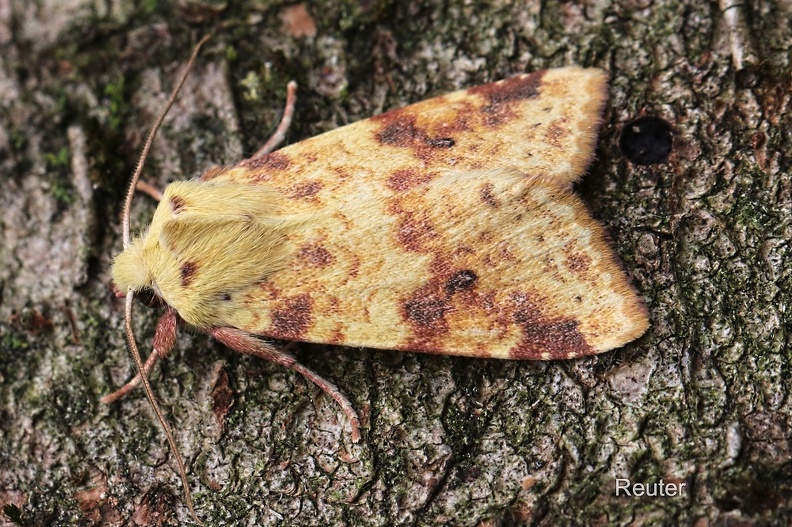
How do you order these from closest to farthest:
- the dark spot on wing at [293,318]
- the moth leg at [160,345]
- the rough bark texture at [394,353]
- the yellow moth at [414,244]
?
1. the rough bark texture at [394,353]
2. the yellow moth at [414,244]
3. the dark spot on wing at [293,318]
4. the moth leg at [160,345]

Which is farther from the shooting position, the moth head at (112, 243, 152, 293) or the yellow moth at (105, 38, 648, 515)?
the moth head at (112, 243, 152, 293)

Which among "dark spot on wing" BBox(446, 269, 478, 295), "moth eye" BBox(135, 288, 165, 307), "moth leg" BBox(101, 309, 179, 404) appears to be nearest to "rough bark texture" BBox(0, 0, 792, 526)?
"moth leg" BBox(101, 309, 179, 404)

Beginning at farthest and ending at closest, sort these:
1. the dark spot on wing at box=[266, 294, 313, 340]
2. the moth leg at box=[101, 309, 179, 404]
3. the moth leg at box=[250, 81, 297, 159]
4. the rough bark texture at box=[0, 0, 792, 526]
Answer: the moth leg at box=[250, 81, 297, 159] → the moth leg at box=[101, 309, 179, 404] → the dark spot on wing at box=[266, 294, 313, 340] → the rough bark texture at box=[0, 0, 792, 526]

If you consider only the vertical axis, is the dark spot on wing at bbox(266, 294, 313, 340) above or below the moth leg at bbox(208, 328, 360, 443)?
above

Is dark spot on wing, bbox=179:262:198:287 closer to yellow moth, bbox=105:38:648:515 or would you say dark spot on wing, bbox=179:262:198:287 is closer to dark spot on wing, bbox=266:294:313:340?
yellow moth, bbox=105:38:648:515

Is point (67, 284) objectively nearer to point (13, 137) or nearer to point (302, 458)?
point (13, 137)

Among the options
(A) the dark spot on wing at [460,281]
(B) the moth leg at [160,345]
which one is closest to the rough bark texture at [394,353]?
(B) the moth leg at [160,345]

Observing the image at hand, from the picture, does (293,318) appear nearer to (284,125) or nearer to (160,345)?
(160,345)

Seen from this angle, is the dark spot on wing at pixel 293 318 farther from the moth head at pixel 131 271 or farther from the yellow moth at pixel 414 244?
the moth head at pixel 131 271
